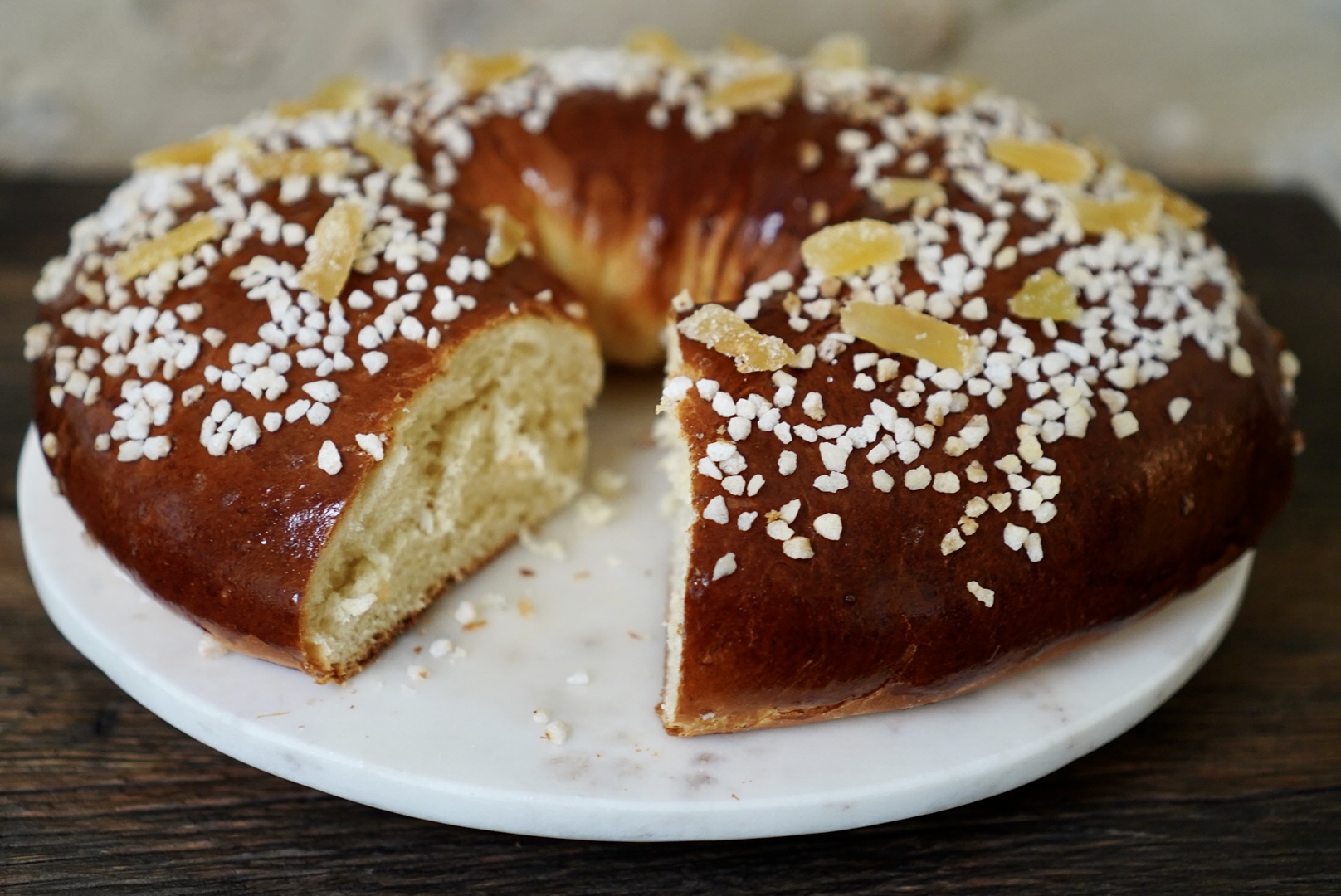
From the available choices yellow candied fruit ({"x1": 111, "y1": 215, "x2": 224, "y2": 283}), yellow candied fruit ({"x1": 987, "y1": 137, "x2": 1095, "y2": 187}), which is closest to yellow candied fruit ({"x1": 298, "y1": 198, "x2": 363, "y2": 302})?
yellow candied fruit ({"x1": 111, "y1": 215, "x2": 224, "y2": 283})

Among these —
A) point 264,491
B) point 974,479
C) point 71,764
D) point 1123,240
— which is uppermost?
point 1123,240

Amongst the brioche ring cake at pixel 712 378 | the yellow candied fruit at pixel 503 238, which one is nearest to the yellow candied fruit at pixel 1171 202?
the brioche ring cake at pixel 712 378

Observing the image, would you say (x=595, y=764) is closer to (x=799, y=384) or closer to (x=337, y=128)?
(x=799, y=384)

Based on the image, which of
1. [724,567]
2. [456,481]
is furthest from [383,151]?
[724,567]

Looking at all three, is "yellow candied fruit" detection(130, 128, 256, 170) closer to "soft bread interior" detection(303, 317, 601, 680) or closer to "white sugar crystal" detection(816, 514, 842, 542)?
"soft bread interior" detection(303, 317, 601, 680)

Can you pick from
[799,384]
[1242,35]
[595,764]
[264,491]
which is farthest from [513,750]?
[1242,35]

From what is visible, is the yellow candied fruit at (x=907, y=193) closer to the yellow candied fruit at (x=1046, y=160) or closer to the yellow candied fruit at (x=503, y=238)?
the yellow candied fruit at (x=1046, y=160)
